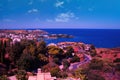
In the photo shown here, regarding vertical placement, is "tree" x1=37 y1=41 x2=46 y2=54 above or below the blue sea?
below

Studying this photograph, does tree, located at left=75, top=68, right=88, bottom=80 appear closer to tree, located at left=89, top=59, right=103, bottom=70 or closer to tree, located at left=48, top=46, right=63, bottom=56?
tree, located at left=89, top=59, right=103, bottom=70

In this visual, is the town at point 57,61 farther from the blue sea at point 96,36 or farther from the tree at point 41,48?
the blue sea at point 96,36

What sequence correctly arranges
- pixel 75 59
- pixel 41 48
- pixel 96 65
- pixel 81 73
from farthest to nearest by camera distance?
pixel 41 48 → pixel 75 59 → pixel 96 65 → pixel 81 73

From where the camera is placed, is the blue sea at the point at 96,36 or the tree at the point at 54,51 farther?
the blue sea at the point at 96,36

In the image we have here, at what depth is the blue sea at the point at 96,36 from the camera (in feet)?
38.0

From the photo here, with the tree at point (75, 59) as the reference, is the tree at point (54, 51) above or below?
above

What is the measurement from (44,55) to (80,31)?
7.99 ft

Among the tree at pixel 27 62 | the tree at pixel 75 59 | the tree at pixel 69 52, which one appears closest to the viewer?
the tree at pixel 27 62

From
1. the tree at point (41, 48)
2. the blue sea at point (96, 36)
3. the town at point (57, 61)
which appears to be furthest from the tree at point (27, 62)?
the blue sea at point (96, 36)

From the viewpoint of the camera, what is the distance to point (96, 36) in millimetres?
12320

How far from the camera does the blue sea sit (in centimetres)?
1159

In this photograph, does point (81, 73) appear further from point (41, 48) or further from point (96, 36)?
point (96, 36)

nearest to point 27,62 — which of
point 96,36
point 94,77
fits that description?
point 94,77

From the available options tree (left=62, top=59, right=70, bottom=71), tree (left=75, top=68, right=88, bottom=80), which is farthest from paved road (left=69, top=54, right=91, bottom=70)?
tree (left=75, top=68, right=88, bottom=80)
